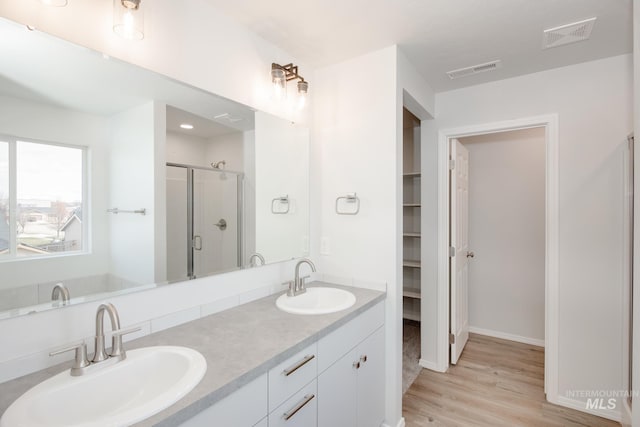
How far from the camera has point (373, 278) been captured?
207 centimetres

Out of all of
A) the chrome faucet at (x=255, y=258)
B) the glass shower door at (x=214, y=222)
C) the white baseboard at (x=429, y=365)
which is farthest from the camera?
the white baseboard at (x=429, y=365)

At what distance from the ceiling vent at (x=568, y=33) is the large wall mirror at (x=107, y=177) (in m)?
1.82

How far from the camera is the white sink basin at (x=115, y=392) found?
80 cm

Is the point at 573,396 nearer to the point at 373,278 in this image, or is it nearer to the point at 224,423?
the point at 373,278

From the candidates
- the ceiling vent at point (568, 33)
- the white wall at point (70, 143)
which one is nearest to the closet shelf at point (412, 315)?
the ceiling vent at point (568, 33)

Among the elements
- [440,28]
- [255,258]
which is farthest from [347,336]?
[440,28]

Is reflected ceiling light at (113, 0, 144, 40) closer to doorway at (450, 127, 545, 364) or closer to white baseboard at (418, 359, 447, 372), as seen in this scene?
doorway at (450, 127, 545, 364)

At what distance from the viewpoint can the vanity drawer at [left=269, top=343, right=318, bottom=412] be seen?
114 cm

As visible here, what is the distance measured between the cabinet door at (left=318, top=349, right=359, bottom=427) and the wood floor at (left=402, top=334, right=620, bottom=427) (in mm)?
791

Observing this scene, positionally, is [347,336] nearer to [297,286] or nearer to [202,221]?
[297,286]

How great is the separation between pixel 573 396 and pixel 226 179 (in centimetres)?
283

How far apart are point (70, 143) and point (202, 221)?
62 centimetres

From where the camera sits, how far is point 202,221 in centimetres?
158

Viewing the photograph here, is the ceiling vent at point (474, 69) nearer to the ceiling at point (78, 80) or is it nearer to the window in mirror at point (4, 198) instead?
the ceiling at point (78, 80)
